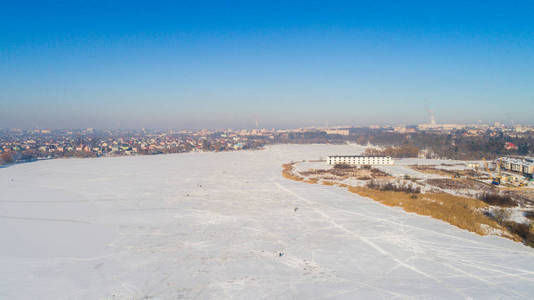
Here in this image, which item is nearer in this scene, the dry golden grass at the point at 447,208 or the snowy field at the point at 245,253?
the snowy field at the point at 245,253

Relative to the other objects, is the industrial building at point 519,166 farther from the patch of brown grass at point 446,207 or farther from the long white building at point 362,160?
the patch of brown grass at point 446,207

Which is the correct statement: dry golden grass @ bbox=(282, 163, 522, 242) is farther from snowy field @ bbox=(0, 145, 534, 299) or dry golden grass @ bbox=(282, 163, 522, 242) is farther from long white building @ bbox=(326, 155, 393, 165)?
long white building @ bbox=(326, 155, 393, 165)

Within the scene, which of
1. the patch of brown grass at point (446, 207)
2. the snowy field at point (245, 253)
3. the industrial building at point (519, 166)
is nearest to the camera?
the snowy field at point (245, 253)

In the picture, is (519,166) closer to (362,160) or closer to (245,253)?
(362,160)

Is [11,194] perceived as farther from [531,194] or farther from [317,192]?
[531,194]

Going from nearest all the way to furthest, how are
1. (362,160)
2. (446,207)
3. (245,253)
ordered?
(245,253), (446,207), (362,160)

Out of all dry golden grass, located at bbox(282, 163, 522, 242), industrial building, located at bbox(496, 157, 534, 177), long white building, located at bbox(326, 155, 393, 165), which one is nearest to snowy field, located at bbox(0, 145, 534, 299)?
dry golden grass, located at bbox(282, 163, 522, 242)

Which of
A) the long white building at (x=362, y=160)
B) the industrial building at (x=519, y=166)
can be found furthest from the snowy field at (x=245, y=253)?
the industrial building at (x=519, y=166)

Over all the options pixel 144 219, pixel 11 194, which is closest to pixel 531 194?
pixel 144 219

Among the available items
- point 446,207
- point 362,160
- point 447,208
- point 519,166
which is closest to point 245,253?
point 447,208
